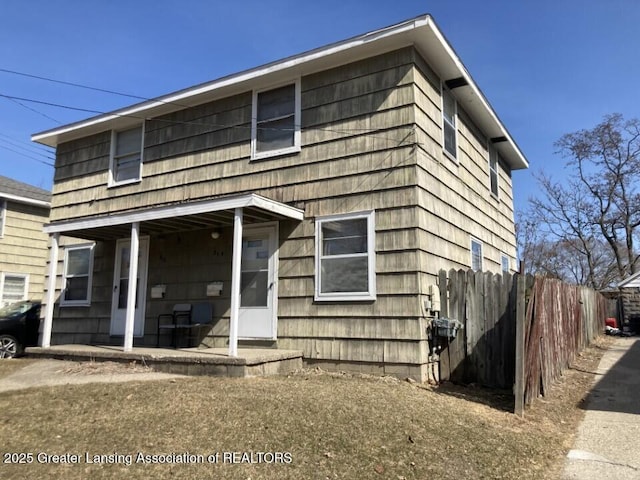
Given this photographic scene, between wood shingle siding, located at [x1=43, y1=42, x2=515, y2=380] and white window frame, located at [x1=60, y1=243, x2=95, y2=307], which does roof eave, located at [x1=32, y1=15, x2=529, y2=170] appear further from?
white window frame, located at [x1=60, y1=243, x2=95, y2=307]

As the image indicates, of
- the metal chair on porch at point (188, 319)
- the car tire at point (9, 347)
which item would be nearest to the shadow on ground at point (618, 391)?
the metal chair on porch at point (188, 319)

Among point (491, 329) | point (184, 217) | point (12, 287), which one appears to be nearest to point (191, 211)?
point (184, 217)

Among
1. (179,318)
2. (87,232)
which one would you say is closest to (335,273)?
(179,318)

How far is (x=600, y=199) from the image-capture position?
30953mm

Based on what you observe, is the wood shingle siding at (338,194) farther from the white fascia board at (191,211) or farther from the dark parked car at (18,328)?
the dark parked car at (18,328)

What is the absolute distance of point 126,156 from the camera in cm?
1095

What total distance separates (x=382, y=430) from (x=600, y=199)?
31.7 m

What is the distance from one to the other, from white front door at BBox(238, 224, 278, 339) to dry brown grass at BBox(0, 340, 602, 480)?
2029 millimetres

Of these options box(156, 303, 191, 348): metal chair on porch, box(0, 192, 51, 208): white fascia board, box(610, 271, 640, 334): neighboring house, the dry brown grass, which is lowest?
the dry brown grass

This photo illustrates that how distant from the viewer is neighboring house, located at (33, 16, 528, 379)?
740 centimetres

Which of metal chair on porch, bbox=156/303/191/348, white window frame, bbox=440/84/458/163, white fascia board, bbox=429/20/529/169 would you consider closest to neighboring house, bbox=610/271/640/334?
white fascia board, bbox=429/20/529/169

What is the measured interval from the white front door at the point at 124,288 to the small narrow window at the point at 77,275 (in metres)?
0.86

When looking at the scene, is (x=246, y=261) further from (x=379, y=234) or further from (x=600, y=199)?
(x=600, y=199)

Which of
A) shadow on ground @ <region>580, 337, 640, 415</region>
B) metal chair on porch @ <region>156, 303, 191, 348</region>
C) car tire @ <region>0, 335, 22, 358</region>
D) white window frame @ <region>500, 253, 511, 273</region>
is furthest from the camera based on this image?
white window frame @ <region>500, 253, 511, 273</region>
